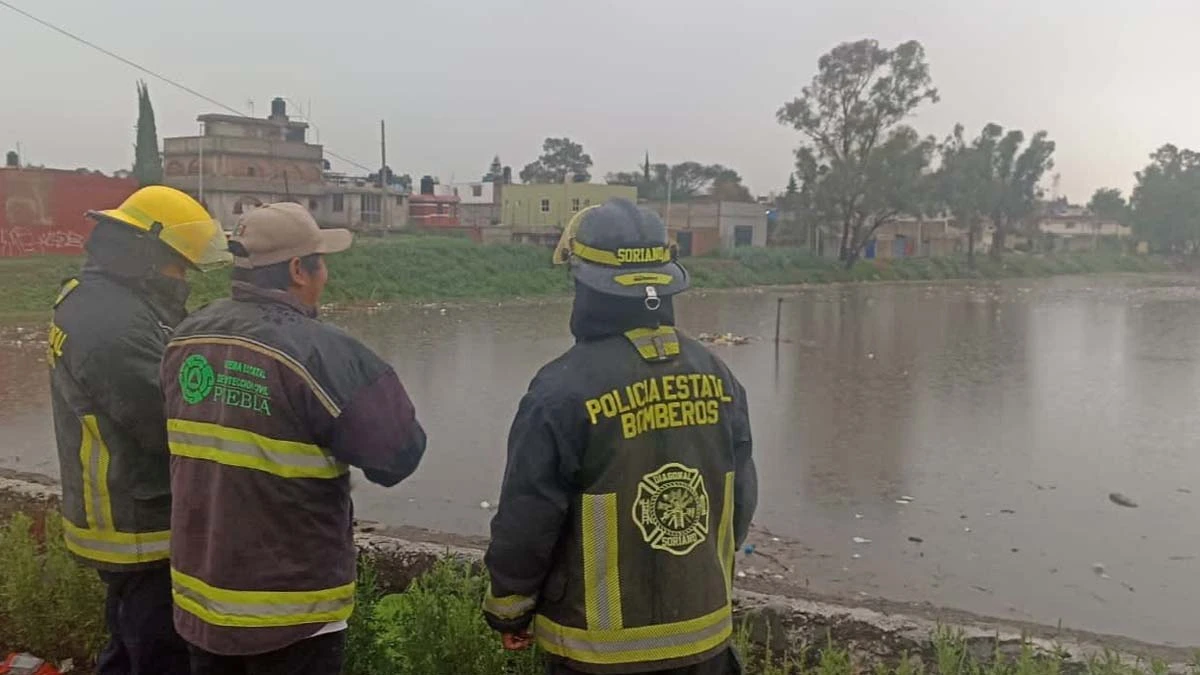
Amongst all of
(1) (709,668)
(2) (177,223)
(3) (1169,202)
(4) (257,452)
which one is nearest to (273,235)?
(4) (257,452)

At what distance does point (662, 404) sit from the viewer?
7.39 ft

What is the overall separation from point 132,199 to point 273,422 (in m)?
1.18

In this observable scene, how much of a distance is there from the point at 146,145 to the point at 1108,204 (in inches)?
3469

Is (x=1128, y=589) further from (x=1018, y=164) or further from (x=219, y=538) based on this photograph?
(x=1018, y=164)

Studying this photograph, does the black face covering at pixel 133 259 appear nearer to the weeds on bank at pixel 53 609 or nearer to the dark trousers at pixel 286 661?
the dark trousers at pixel 286 661

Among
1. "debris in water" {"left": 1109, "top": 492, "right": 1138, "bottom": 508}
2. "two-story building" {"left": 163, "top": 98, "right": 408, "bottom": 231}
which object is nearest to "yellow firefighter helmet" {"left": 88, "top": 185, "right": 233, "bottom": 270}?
"debris in water" {"left": 1109, "top": 492, "right": 1138, "bottom": 508}

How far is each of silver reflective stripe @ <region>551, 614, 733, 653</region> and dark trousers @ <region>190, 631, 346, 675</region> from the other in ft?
1.93

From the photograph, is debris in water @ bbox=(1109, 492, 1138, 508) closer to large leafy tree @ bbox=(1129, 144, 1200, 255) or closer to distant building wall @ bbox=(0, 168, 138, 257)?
distant building wall @ bbox=(0, 168, 138, 257)

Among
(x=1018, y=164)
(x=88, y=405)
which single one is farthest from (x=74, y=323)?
(x=1018, y=164)

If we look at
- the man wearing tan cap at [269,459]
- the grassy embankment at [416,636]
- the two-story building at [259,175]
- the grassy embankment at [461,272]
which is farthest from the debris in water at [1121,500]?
the two-story building at [259,175]

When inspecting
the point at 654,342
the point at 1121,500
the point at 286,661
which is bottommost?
the point at 1121,500

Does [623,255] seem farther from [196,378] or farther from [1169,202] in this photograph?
[1169,202]

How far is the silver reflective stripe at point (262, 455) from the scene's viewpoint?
2312 mm

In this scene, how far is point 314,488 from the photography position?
93.4 inches
